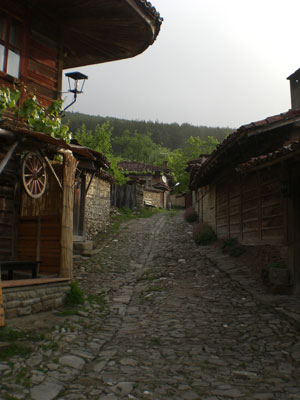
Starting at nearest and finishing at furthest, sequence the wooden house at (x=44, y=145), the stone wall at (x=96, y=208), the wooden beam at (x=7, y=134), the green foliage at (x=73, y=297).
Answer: the wooden beam at (x=7, y=134), the wooden house at (x=44, y=145), the green foliage at (x=73, y=297), the stone wall at (x=96, y=208)

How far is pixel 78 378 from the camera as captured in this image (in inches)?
147

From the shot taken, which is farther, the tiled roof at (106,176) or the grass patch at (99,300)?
the tiled roof at (106,176)

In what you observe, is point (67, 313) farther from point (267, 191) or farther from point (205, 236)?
point (205, 236)

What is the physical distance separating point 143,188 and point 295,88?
56.6ft

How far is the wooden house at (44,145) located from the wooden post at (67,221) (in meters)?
0.02

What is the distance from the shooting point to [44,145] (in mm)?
6023

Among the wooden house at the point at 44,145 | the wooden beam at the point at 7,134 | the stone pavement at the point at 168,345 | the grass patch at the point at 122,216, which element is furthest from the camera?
the grass patch at the point at 122,216

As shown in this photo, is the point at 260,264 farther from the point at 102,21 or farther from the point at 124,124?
the point at 124,124

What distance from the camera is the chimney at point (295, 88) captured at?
45.0 ft

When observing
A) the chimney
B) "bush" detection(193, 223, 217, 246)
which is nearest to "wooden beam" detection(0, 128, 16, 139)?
"bush" detection(193, 223, 217, 246)

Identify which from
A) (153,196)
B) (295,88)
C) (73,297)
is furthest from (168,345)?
(153,196)

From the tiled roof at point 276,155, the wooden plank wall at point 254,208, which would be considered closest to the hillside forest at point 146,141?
the tiled roof at point 276,155

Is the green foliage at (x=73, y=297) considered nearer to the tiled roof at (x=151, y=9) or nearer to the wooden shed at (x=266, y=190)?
the wooden shed at (x=266, y=190)

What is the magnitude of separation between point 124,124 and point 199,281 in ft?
285
